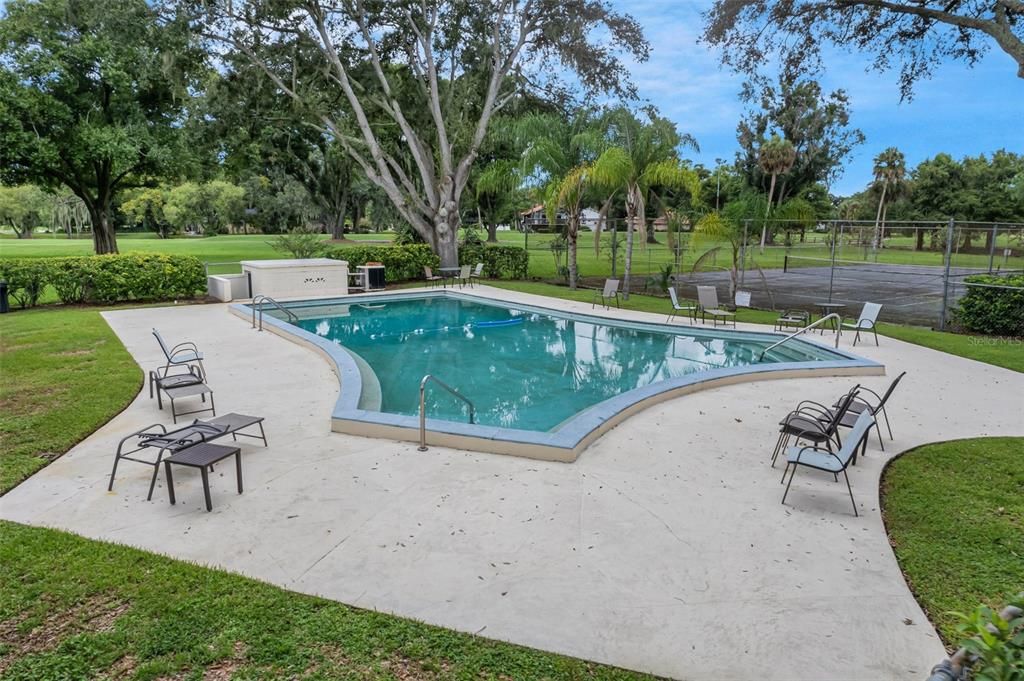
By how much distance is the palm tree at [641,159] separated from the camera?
1495 centimetres

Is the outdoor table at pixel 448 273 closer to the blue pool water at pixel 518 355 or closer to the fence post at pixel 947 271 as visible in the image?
the blue pool water at pixel 518 355

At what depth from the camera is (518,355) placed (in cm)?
1093

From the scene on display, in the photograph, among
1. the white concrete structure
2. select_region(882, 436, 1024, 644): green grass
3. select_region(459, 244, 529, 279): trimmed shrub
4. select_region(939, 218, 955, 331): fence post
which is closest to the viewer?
select_region(882, 436, 1024, 644): green grass

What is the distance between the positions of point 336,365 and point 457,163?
1528cm

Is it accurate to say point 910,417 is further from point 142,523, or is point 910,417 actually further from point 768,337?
point 142,523

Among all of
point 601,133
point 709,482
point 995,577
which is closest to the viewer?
point 995,577

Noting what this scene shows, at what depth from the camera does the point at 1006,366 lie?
360 inches

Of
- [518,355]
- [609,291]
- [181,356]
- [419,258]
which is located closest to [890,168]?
[419,258]

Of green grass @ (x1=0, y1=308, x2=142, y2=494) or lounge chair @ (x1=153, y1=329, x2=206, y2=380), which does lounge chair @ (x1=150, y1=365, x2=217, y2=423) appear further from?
green grass @ (x1=0, y1=308, x2=142, y2=494)

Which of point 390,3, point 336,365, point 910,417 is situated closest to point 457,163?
point 390,3

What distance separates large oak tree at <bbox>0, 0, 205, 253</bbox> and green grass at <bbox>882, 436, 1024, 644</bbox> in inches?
891

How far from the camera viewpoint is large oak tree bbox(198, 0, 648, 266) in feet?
66.3

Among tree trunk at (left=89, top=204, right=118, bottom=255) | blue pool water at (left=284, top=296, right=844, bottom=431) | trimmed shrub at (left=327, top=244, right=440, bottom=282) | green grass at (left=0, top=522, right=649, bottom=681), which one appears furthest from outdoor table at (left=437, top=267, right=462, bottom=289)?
tree trunk at (left=89, top=204, right=118, bottom=255)

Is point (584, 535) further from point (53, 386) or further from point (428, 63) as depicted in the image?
point (428, 63)
